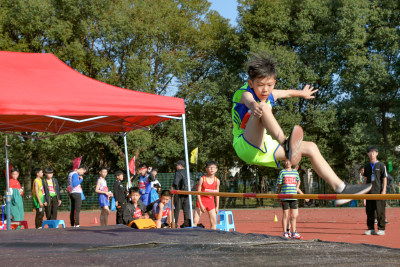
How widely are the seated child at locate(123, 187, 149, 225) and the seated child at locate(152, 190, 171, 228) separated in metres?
0.24

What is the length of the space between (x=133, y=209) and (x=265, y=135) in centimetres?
524

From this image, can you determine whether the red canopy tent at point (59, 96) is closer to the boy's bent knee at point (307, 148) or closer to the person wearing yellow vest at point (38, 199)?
the person wearing yellow vest at point (38, 199)

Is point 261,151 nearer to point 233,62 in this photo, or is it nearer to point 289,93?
point 289,93

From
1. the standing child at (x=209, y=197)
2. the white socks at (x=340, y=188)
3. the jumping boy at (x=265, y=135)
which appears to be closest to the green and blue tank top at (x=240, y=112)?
the jumping boy at (x=265, y=135)

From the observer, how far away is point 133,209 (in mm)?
8672

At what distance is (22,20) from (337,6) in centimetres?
1564

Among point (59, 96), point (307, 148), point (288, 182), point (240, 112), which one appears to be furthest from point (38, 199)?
point (307, 148)

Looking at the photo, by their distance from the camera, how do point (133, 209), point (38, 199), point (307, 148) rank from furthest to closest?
1. point (38, 199)
2. point (133, 209)
3. point (307, 148)

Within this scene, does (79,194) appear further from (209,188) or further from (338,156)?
(338,156)

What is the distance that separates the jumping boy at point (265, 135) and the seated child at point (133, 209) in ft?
16.2

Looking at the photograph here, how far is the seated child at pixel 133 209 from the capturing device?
338 inches

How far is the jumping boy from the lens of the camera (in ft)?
11.9

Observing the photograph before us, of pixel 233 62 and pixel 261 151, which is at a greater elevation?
pixel 233 62

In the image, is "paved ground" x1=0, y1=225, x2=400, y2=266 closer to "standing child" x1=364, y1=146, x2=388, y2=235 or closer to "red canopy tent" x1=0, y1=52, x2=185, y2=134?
"red canopy tent" x1=0, y1=52, x2=185, y2=134
